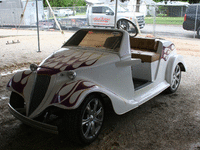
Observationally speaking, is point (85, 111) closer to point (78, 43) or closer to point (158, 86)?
point (78, 43)

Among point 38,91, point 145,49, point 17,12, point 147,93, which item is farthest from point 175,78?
point 17,12

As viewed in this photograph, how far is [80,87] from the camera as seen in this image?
2.62 meters

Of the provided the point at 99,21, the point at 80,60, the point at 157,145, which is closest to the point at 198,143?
the point at 157,145

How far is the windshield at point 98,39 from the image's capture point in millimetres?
3432

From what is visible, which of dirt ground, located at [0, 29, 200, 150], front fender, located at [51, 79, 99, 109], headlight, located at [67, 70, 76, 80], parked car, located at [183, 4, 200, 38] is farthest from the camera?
parked car, located at [183, 4, 200, 38]

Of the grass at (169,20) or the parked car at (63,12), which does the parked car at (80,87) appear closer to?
the parked car at (63,12)

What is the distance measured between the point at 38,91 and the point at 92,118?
2.59ft

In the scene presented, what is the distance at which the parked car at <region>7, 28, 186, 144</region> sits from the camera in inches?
102

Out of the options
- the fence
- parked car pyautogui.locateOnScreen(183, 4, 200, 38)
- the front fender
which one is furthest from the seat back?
the fence

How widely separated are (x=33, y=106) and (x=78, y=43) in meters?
1.41

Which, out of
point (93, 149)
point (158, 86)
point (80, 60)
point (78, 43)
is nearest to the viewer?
point (93, 149)

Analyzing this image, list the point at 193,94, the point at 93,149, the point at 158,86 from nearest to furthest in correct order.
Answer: the point at 93,149
the point at 158,86
the point at 193,94

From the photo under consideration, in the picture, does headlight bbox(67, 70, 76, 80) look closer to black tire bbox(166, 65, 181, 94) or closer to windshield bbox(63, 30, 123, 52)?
windshield bbox(63, 30, 123, 52)

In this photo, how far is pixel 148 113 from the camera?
3.81m
